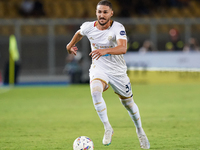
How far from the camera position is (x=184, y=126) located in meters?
8.74

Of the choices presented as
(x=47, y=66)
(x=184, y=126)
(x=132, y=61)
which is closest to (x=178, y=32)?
(x=132, y=61)

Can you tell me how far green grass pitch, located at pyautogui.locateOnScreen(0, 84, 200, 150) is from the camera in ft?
22.8

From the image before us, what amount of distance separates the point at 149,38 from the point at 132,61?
357 cm

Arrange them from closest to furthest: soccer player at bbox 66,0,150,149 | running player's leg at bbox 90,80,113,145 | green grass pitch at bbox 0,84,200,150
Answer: running player's leg at bbox 90,80,113,145 → soccer player at bbox 66,0,150,149 → green grass pitch at bbox 0,84,200,150

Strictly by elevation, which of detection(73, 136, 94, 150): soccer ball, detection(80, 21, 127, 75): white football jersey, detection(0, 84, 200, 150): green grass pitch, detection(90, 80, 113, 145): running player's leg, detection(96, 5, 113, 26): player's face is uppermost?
detection(96, 5, 113, 26): player's face

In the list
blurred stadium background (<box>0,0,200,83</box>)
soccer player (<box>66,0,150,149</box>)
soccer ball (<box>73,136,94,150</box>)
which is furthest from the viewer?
blurred stadium background (<box>0,0,200,83</box>)

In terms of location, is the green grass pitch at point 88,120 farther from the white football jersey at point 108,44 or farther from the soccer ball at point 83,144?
the white football jersey at point 108,44

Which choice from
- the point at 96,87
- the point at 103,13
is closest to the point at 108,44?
the point at 103,13

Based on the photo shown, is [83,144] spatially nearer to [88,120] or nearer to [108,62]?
[108,62]

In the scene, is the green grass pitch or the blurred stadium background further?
the blurred stadium background

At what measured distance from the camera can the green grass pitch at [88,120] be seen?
695 cm

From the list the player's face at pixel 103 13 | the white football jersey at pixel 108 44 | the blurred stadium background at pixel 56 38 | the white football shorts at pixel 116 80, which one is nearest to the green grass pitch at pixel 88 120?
the white football shorts at pixel 116 80

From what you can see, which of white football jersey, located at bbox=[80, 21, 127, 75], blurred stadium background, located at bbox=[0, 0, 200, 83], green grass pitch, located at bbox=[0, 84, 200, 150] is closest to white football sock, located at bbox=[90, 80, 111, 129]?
white football jersey, located at bbox=[80, 21, 127, 75]

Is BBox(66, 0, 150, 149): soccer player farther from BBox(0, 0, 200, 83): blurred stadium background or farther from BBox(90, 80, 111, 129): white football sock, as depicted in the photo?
BBox(0, 0, 200, 83): blurred stadium background
